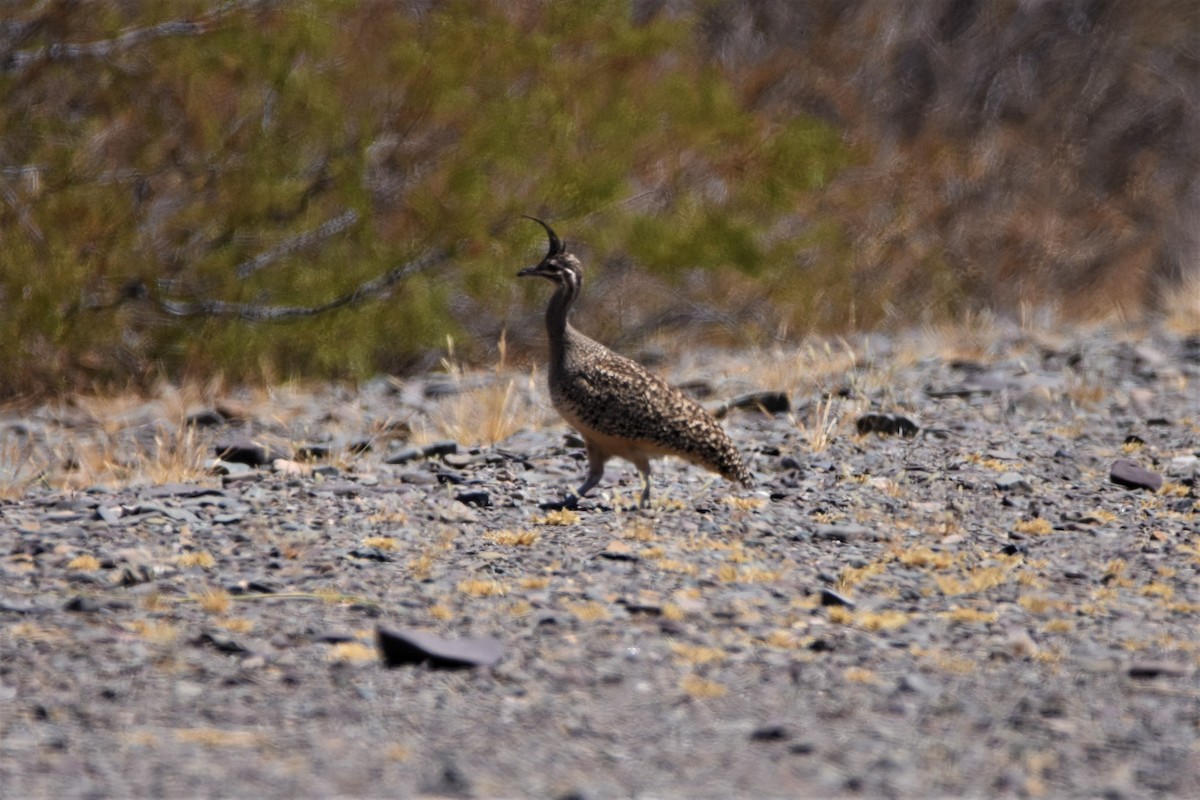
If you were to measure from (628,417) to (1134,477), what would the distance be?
259 centimetres

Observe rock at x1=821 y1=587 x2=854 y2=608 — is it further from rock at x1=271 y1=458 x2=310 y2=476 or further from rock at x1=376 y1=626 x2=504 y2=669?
rock at x1=271 y1=458 x2=310 y2=476

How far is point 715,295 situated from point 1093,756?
418 inches

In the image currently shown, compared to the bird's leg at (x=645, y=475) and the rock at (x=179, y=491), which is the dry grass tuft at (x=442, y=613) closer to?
the bird's leg at (x=645, y=475)

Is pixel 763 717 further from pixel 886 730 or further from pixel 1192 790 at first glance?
pixel 1192 790

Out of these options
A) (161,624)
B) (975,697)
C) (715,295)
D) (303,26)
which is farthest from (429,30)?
(975,697)

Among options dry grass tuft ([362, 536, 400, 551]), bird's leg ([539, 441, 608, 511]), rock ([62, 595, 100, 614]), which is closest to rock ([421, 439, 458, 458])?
bird's leg ([539, 441, 608, 511])

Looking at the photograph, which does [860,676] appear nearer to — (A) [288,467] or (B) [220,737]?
(B) [220,737]

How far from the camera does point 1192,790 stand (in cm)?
414

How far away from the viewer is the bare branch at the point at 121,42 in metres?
10.8

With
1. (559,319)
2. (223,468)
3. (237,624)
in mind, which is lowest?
(223,468)

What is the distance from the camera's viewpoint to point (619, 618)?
5.59 meters

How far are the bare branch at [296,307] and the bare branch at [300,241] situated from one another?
25cm

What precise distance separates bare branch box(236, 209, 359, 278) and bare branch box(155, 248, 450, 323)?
0.25m

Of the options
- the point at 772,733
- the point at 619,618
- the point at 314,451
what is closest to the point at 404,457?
the point at 314,451
